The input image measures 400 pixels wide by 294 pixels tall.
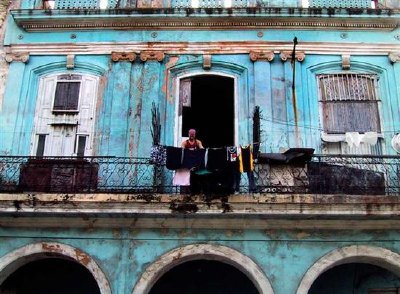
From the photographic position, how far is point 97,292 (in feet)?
35.6

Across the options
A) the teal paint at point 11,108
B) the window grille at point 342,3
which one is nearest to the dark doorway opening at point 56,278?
the teal paint at point 11,108

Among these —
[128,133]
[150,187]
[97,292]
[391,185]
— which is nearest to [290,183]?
[391,185]

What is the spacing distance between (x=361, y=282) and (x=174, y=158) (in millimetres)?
4385

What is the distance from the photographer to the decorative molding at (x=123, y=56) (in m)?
11.6

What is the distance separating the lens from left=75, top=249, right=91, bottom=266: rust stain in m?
9.54

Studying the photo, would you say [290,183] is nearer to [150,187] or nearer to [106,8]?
[150,187]

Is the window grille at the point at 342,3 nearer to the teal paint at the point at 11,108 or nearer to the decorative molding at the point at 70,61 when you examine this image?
the decorative molding at the point at 70,61

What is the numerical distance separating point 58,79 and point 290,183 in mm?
5339

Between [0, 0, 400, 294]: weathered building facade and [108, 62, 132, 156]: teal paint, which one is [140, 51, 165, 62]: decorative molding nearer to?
[0, 0, 400, 294]: weathered building facade

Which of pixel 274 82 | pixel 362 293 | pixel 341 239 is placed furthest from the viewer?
pixel 274 82

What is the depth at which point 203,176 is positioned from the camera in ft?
31.9

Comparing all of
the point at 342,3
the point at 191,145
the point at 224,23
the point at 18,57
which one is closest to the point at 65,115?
the point at 18,57

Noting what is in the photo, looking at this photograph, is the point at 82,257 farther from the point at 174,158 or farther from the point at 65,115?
the point at 65,115

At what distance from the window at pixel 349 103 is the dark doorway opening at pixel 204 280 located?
11.3 ft
